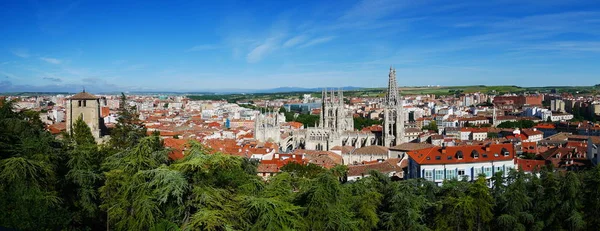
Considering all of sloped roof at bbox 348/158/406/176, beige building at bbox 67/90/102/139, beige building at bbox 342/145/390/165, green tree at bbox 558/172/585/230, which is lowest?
beige building at bbox 342/145/390/165

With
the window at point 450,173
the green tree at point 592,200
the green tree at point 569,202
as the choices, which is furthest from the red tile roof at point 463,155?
the green tree at point 569,202

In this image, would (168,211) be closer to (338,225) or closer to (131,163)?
(131,163)

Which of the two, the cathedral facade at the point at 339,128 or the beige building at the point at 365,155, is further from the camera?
the cathedral facade at the point at 339,128

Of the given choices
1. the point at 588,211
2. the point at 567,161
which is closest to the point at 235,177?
the point at 588,211

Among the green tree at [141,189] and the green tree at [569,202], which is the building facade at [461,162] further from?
the green tree at [141,189]

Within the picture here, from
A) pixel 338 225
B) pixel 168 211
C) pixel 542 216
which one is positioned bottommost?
pixel 542 216

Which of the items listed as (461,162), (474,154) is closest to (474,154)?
(474,154)

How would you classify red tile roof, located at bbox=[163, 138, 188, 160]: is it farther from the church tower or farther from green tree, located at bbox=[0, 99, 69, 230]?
the church tower

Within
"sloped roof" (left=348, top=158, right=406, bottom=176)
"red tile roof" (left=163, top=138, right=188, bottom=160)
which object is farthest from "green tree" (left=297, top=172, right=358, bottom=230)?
"sloped roof" (left=348, top=158, right=406, bottom=176)
